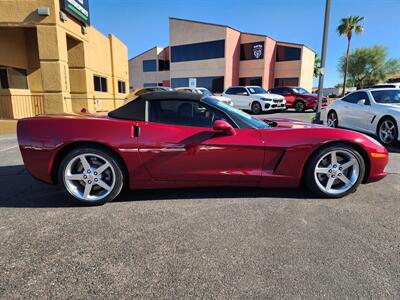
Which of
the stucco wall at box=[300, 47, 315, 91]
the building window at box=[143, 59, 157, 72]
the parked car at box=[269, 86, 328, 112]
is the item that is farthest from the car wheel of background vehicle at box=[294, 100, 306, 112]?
the building window at box=[143, 59, 157, 72]

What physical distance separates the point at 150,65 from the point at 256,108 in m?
28.8

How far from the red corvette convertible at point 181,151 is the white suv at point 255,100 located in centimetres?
1166

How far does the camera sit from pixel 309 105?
1619cm

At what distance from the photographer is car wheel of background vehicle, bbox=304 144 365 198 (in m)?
3.24

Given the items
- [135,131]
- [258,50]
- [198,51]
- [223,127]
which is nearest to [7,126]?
[135,131]

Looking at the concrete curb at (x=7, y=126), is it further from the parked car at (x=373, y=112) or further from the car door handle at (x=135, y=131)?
the parked car at (x=373, y=112)

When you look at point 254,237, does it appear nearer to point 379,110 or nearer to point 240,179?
point 240,179

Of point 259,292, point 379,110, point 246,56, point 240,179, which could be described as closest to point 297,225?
point 240,179

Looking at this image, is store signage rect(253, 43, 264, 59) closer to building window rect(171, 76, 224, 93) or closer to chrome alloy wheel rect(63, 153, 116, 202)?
building window rect(171, 76, 224, 93)

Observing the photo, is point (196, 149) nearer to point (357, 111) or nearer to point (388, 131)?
point (388, 131)

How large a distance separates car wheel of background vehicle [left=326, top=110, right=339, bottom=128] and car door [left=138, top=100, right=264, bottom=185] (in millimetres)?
6384

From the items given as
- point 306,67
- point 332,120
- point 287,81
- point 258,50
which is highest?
point 258,50

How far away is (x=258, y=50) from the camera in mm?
28562

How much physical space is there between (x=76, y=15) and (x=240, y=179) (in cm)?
1097
